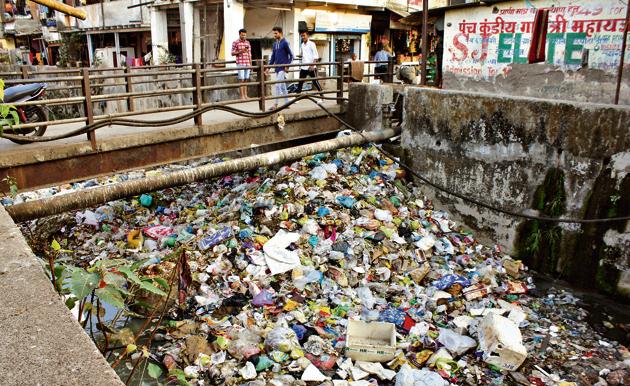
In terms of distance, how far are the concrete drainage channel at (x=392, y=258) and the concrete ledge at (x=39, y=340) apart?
0.32 meters

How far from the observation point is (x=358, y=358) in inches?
184

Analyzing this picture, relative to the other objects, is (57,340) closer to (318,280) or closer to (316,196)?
(318,280)

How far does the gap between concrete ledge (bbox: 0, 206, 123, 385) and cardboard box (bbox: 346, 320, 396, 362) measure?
121 inches

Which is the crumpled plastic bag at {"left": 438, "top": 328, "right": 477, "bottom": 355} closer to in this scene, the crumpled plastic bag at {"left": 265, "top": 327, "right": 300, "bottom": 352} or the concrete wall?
the crumpled plastic bag at {"left": 265, "top": 327, "right": 300, "bottom": 352}

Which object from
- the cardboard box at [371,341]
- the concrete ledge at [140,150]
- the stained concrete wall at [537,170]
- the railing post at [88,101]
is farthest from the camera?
the stained concrete wall at [537,170]

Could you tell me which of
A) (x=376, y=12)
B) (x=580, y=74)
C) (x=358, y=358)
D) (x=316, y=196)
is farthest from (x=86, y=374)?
(x=376, y=12)

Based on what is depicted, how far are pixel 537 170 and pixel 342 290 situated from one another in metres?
3.00

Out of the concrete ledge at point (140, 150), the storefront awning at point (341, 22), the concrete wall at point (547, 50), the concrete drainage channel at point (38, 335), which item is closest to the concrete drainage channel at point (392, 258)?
the concrete drainage channel at point (38, 335)

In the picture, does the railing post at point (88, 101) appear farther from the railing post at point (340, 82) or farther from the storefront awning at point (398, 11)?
the storefront awning at point (398, 11)

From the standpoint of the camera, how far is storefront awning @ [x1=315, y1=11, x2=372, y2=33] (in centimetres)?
1667

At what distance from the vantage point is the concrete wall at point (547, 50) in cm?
721

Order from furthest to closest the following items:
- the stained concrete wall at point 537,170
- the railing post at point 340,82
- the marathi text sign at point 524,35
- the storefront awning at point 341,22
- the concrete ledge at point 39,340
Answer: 1. the storefront awning at point 341,22
2. the railing post at point 340,82
3. the marathi text sign at point 524,35
4. the stained concrete wall at point 537,170
5. the concrete ledge at point 39,340

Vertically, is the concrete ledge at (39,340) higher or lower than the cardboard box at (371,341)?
higher

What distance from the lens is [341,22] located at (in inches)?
693
